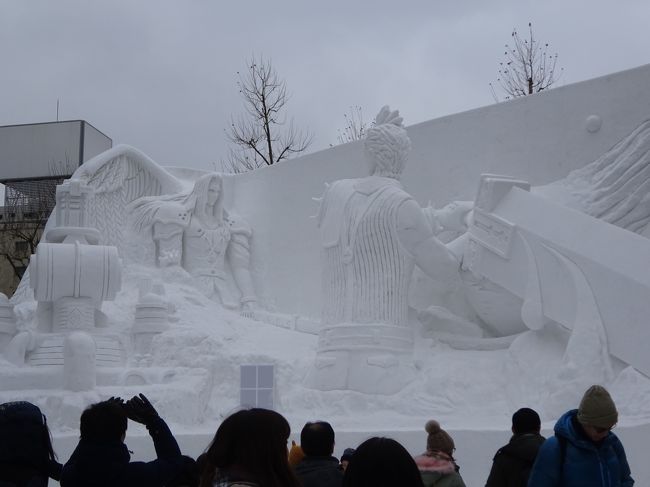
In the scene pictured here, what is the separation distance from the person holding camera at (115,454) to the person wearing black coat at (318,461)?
15.8 inches

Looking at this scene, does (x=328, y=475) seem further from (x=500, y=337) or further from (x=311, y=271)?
(x=311, y=271)

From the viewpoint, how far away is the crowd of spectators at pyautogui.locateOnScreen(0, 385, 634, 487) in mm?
2500

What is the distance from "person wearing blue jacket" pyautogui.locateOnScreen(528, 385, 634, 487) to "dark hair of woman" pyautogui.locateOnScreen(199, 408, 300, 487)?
1.19 m

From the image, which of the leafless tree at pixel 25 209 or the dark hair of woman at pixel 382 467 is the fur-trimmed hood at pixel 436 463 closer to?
the dark hair of woman at pixel 382 467

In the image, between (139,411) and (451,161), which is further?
(451,161)

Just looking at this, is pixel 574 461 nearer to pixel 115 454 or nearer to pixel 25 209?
pixel 115 454

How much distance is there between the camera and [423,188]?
10.5 meters

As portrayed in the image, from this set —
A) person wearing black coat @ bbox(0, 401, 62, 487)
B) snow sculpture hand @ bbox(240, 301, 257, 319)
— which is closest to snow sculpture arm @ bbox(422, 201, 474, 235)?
snow sculpture hand @ bbox(240, 301, 257, 319)

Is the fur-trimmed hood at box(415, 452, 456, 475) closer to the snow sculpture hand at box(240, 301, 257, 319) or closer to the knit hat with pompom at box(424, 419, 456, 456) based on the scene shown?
the knit hat with pompom at box(424, 419, 456, 456)

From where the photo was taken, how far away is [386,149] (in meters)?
8.80

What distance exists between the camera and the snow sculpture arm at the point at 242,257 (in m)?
11.3

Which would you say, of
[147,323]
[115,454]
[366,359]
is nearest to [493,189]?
[366,359]

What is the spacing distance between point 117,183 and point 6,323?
313 centimetres

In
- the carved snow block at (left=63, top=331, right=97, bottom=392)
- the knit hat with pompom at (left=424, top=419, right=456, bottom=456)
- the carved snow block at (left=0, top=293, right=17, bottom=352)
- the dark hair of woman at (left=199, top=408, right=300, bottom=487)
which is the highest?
the carved snow block at (left=0, top=293, right=17, bottom=352)
